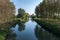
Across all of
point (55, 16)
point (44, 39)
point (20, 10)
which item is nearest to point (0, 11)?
point (44, 39)

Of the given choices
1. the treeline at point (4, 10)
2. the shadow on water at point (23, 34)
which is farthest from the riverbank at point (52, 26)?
the treeline at point (4, 10)

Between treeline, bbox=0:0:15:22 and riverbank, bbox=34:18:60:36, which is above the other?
treeline, bbox=0:0:15:22

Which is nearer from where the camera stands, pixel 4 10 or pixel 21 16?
pixel 4 10

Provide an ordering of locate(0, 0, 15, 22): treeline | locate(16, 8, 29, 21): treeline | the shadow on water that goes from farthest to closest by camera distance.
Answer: locate(16, 8, 29, 21): treeline
locate(0, 0, 15, 22): treeline
the shadow on water

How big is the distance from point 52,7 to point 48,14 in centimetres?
470

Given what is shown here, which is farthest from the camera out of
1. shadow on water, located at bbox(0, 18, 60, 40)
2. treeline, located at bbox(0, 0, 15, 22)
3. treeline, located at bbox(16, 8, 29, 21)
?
treeline, located at bbox(16, 8, 29, 21)

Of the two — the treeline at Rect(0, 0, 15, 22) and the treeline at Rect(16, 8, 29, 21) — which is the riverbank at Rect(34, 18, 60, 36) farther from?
the treeline at Rect(16, 8, 29, 21)

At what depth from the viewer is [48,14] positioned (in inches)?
1875

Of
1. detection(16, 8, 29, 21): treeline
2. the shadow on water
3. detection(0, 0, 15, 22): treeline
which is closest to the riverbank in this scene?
the shadow on water

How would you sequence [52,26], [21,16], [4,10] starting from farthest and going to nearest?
[21,16]
[52,26]
[4,10]

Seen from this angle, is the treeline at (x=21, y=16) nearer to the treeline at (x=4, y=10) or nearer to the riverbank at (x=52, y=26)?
the riverbank at (x=52, y=26)

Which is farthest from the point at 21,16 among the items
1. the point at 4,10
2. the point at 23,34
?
the point at 4,10

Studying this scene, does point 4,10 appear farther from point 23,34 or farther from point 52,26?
point 52,26

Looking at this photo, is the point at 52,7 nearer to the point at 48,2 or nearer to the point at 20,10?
the point at 48,2
